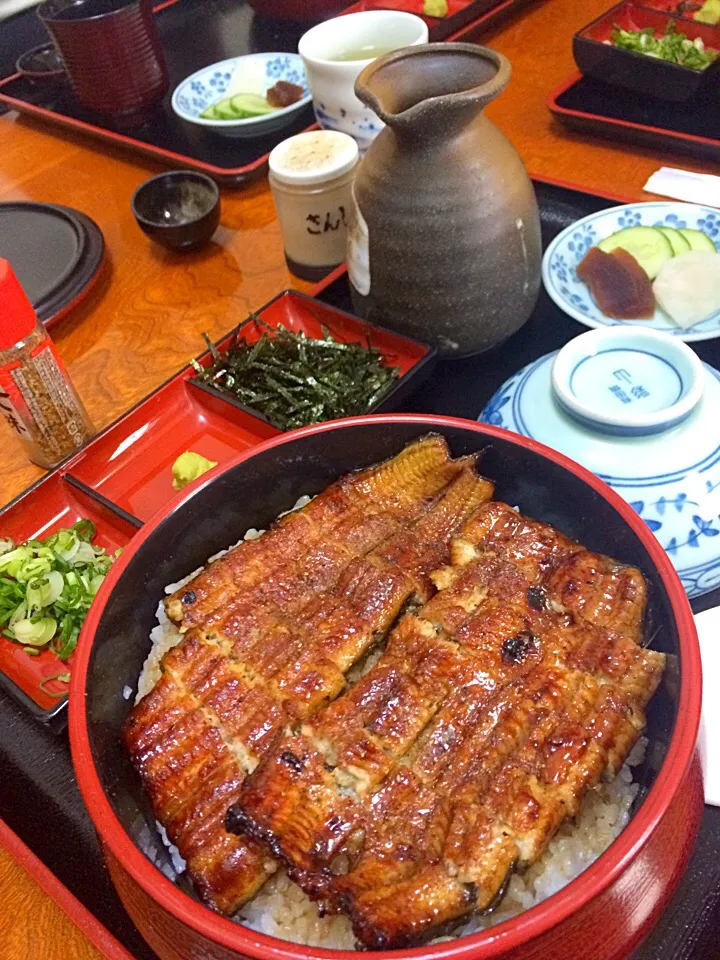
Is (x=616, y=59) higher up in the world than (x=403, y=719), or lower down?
higher up

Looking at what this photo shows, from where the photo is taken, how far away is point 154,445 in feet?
6.67

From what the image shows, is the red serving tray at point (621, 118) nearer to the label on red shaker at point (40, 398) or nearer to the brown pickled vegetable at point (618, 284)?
the brown pickled vegetable at point (618, 284)

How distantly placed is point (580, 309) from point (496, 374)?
336 mm

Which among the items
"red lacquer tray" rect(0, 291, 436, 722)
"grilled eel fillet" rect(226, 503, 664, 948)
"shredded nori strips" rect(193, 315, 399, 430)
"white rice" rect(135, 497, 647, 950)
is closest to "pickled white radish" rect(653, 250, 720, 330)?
"red lacquer tray" rect(0, 291, 436, 722)

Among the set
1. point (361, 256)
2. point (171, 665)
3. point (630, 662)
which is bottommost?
point (630, 662)

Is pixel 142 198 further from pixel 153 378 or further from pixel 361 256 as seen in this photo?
pixel 361 256

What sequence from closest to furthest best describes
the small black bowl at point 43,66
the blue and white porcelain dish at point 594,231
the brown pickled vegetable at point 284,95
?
the blue and white porcelain dish at point 594,231, the brown pickled vegetable at point 284,95, the small black bowl at point 43,66

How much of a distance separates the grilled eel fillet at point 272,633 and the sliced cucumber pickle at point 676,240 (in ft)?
4.20

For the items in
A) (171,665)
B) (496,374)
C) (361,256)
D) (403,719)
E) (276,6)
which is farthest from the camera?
(276,6)

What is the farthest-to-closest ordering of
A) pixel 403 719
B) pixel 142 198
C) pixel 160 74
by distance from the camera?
pixel 160 74 → pixel 142 198 → pixel 403 719

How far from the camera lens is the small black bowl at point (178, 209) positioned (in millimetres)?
2529

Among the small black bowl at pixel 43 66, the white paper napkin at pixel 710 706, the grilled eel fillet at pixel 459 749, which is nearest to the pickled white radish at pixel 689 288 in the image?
the white paper napkin at pixel 710 706

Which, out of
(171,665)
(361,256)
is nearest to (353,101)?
(361,256)

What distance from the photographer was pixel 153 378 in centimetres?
229
